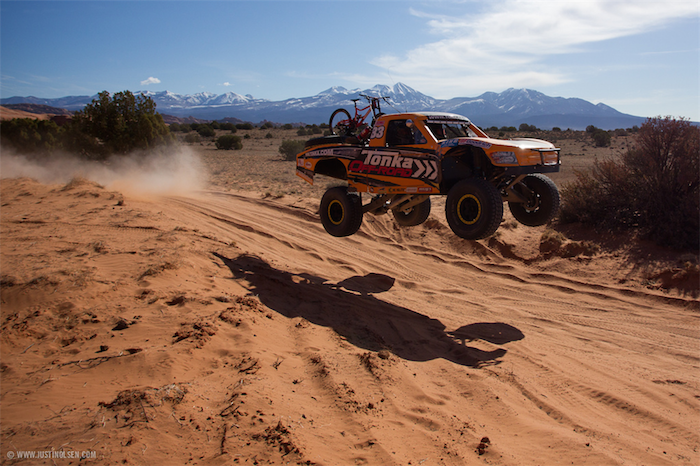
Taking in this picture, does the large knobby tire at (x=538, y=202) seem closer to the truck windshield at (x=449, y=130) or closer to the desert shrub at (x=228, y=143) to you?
the truck windshield at (x=449, y=130)

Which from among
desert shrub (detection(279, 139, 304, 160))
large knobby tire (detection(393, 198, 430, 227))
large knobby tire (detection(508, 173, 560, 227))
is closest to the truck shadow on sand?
large knobby tire (detection(393, 198, 430, 227))

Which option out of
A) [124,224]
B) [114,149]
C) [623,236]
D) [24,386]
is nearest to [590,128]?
[623,236]

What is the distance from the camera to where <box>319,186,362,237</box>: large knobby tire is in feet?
27.4

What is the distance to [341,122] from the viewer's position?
30.3 feet

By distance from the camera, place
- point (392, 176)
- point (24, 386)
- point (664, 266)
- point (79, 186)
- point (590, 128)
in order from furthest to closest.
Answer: point (590, 128), point (79, 186), point (664, 266), point (392, 176), point (24, 386)

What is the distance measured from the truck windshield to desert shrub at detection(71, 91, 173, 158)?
18.0 meters

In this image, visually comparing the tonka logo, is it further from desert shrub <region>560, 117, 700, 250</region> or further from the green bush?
the green bush

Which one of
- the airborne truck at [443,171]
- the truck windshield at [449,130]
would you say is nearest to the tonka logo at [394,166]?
the airborne truck at [443,171]

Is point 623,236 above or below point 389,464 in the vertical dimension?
above

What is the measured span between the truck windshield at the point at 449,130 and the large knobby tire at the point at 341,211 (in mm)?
2046

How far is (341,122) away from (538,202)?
449cm

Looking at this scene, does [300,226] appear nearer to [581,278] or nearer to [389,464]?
[581,278]

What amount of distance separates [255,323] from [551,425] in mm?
4077

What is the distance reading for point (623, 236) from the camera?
408 inches
